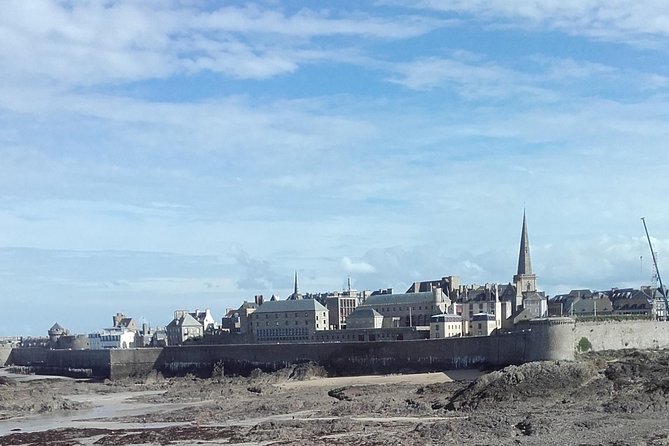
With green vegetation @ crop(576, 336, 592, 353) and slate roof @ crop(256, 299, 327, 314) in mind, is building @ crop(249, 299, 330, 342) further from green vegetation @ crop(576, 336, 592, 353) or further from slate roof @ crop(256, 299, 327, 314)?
green vegetation @ crop(576, 336, 592, 353)

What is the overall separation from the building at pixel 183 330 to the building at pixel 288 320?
994 cm

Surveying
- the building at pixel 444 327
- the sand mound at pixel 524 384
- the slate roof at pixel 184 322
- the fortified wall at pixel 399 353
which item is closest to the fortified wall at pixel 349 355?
the fortified wall at pixel 399 353

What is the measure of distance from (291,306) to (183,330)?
52.4 feet

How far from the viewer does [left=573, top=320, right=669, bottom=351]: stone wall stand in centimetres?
4994

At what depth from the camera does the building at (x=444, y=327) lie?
2525 inches

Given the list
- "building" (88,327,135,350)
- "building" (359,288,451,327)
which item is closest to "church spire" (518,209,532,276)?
"building" (359,288,451,327)

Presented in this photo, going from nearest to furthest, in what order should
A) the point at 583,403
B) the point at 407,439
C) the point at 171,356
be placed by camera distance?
the point at 407,439 → the point at 583,403 → the point at 171,356

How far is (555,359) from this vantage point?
46.2 metres

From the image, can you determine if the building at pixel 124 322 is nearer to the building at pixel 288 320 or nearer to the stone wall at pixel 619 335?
the building at pixel 288 320

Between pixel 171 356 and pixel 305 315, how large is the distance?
46.1 ft

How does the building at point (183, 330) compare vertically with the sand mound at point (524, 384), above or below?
above

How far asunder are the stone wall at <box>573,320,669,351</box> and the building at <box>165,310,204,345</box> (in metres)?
45.9

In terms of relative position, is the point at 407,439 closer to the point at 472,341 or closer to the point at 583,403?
the point at 583,403

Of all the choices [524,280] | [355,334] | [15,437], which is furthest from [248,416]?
[524,280]
